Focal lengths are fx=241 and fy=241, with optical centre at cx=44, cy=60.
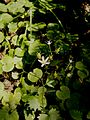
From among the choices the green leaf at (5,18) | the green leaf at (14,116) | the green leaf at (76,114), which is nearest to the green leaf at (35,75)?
the green leaf at (14,116)

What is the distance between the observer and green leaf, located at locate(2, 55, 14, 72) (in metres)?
2.17

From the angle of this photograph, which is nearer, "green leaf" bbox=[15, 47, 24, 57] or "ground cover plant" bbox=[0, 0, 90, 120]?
"ground cover plant" bbox=[0, 0, 90, 120]

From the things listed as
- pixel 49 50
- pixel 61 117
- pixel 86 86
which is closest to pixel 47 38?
pixel 49 50

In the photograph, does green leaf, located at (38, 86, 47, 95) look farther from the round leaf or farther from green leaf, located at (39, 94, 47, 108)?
the round leaf

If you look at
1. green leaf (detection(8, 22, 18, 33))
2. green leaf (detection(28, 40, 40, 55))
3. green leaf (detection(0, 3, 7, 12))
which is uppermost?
green leaf (detection(0, 3, 7, 12))

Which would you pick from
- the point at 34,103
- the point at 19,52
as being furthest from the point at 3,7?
the point at 34,103

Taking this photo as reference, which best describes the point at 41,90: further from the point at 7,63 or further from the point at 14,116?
the point at 7,63

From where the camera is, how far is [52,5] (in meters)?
2.56

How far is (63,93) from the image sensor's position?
77.7 inches

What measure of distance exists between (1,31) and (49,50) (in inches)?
23.0

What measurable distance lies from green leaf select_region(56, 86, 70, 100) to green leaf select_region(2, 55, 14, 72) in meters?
0.50

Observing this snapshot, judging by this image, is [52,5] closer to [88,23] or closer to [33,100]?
[88,23]

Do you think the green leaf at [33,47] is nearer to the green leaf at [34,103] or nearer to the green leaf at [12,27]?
the green leaf at [12,27]

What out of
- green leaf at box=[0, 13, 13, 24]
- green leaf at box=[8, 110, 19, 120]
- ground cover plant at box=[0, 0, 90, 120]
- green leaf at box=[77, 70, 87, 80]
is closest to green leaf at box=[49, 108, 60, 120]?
ground cover plant at box=[0, 0, 90, 120]
